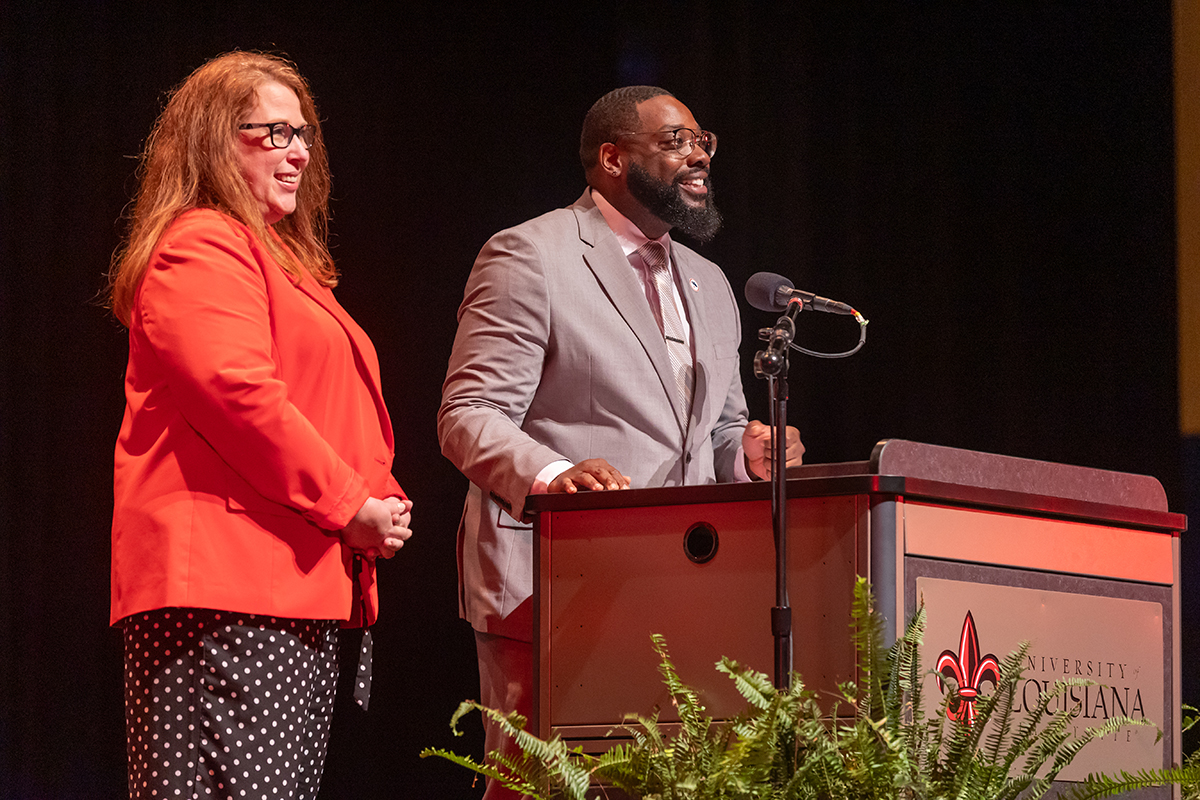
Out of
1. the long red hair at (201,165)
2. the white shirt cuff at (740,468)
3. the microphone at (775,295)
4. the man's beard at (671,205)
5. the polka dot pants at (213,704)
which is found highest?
the man's beard at (671,205)

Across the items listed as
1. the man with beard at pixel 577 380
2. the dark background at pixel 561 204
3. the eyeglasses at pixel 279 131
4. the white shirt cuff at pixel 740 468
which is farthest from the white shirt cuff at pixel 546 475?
the dark background at pixel 561 204

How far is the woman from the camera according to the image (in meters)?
1.75

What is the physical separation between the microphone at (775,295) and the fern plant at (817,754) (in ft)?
2.73

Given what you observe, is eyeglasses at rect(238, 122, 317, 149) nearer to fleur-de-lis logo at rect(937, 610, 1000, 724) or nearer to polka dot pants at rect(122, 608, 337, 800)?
polka dot pants at rect(122, 608, 337, 800)

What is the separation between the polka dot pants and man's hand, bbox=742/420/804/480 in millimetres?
878

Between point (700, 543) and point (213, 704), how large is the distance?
697 millimetres

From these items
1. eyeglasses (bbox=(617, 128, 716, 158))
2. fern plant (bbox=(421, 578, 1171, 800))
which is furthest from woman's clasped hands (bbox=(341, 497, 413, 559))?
eyeglasses (bbox=(617, 128, 716, 158))

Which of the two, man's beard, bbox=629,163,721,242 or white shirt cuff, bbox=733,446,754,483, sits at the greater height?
man's beard, bbox=629,163,721,242

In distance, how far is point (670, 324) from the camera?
264cm

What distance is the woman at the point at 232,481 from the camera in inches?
68.7

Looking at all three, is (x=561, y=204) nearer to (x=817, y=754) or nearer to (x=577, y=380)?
(x=577, y=380)

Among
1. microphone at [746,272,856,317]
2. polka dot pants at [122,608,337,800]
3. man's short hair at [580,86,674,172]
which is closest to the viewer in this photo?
polka dot pants at [122,608,337,800]

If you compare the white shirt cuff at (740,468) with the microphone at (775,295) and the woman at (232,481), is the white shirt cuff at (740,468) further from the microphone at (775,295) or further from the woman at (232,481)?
the woman at (232,481)

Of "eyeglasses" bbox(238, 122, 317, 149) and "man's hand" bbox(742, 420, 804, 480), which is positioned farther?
"man's hand" bbox(742, 420, 804, 480)
